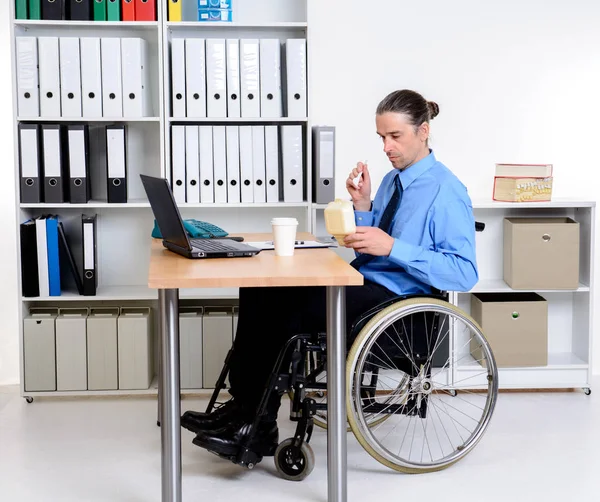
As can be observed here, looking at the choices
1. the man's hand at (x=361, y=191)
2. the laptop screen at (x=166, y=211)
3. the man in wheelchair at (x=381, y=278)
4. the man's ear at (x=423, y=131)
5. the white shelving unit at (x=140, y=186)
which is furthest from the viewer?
the white shelving unit at (x=140, y=186)

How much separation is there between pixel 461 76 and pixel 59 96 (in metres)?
1.73

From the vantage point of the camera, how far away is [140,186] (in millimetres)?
4012

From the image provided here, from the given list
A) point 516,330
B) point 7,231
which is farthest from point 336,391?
point 7,231

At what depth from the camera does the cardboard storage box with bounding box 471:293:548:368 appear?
3.71m

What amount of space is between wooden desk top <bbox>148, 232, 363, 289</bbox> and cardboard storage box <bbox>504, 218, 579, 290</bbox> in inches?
53.0

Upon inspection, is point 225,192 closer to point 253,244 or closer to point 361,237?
point 253,244

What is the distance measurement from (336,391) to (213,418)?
0.54 m

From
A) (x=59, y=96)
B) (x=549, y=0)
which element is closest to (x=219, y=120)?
(x=59, y=96)

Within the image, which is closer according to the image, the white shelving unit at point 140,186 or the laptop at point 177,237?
the laptop at point 177,237

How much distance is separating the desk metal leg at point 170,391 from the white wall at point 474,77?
69.9 inches

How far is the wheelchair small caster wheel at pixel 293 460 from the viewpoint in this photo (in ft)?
8.99

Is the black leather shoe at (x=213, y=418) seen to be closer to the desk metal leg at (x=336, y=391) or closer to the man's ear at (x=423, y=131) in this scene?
the desk metal leg at (x=336, y=391)

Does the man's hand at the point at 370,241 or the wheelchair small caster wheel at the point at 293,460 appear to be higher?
the man's hand at the point at 370,241

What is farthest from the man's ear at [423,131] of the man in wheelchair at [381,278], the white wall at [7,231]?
the white wall at [7,231]
